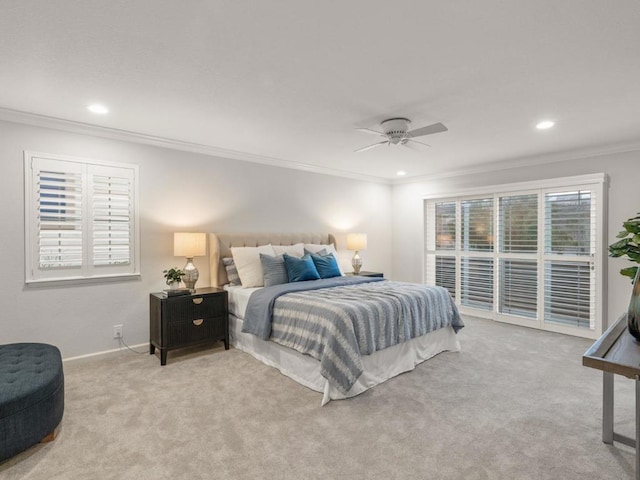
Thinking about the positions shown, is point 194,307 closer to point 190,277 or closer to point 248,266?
point 190,277

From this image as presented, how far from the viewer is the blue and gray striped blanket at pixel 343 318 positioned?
2.75 metres

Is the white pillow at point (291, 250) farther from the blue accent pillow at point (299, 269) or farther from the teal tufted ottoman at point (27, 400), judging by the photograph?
the teal tufted ottoman at point (27, 400)

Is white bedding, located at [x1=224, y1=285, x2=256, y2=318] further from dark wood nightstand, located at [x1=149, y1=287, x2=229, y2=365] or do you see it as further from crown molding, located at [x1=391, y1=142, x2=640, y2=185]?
crown molding, located at [x1=391, y1=142, x2=640, y2=185]

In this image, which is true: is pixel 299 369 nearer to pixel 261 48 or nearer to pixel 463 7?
pixel 261 48

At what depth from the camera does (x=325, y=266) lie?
4566mm

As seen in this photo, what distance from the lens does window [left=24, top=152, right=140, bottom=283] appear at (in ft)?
10.8

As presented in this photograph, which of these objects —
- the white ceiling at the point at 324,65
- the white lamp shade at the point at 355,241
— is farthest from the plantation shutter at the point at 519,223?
the white lamp shade at the point at 355,241

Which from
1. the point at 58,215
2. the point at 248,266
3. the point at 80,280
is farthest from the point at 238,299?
the point at 58,215

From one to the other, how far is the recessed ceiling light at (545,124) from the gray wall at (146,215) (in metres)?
3.06

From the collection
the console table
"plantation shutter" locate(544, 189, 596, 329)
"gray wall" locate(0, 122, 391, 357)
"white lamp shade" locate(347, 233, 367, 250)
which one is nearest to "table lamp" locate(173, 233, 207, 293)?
"gray wall" locate(0, 122, 391, 357)

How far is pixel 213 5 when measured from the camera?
171 cm

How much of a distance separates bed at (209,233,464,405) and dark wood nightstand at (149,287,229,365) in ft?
0.67

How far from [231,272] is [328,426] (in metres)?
2.44

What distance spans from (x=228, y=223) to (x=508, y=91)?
3.39m
